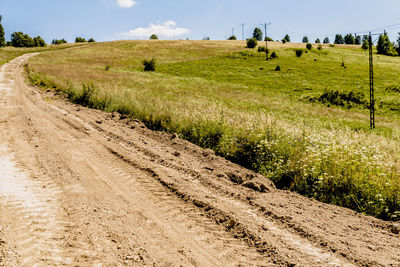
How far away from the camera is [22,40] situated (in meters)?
98.1

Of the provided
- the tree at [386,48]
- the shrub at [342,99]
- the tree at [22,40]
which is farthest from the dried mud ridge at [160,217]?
the tree at [22,40]

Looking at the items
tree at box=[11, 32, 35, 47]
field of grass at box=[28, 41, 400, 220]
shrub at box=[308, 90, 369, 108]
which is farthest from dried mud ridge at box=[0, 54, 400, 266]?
tree at box=[11, 32, 35, 47]

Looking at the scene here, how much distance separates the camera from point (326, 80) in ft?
125

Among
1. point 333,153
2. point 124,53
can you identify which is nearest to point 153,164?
point 333,153

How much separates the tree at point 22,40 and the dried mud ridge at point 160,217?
11234cm

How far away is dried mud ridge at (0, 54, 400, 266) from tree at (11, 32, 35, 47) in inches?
4423

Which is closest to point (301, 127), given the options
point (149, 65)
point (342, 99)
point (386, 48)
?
point (342, 99)

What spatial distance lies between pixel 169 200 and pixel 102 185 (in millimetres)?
1516

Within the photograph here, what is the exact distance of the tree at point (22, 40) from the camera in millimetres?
97650

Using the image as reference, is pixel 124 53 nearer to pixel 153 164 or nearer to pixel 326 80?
pixel 326 80

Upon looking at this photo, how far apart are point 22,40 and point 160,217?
119 m

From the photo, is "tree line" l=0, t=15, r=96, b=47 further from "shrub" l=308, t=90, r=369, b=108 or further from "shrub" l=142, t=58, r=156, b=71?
"shrub" l=308, t=90, r=369, b=108

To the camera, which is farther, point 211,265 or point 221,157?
point 221,157

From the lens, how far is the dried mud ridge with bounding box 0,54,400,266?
11.4 ft
